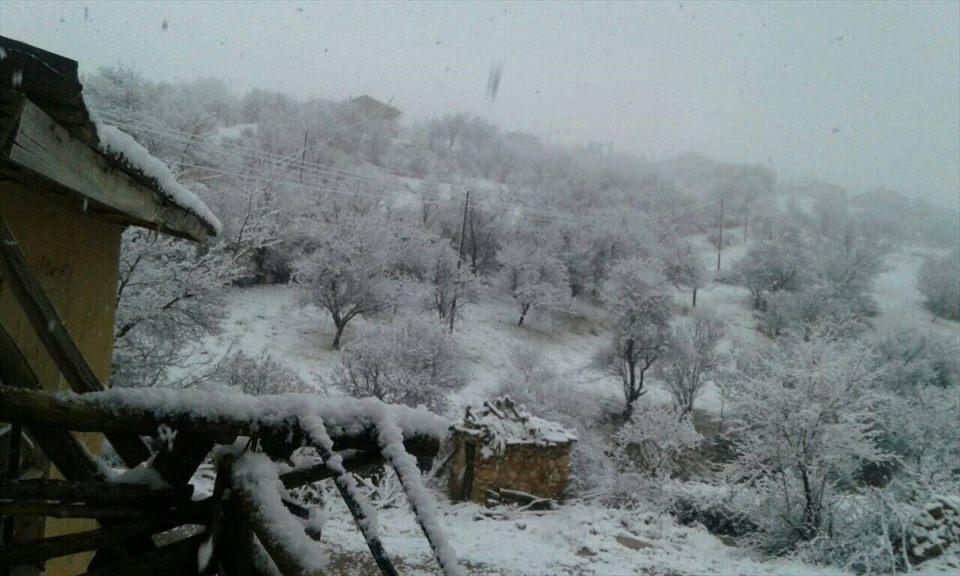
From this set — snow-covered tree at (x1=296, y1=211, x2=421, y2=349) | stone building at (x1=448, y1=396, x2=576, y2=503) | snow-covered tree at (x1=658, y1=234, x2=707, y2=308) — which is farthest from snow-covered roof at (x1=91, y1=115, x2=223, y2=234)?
snow-covered tree at (x1=658, y1=234, x2=707, y2=308)

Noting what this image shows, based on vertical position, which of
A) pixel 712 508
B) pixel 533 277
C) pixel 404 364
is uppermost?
pixel 533 277

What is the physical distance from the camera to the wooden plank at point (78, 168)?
5.82ft

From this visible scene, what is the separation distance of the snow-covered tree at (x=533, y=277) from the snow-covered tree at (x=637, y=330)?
4.27 m

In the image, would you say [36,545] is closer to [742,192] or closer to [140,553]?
[140,553]

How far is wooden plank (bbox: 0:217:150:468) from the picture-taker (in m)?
1.51

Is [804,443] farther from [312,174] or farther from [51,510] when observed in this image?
[312,174]

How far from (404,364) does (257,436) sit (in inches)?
597

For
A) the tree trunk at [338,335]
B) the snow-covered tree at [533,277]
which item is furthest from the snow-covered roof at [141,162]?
the snow-covered tree at [533,277]

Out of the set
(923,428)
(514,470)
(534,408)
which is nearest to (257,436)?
(514,470)

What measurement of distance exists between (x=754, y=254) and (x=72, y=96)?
41066mm

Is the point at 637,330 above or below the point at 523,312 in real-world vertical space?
above

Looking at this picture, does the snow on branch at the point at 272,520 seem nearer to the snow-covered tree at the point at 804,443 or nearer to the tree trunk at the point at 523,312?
the snow-covered tree at the point at 804,443

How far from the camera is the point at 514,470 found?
12.4 meters

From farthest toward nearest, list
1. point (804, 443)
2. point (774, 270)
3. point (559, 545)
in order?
point (774, 270) → point (804, 443) → point (559, 545)
